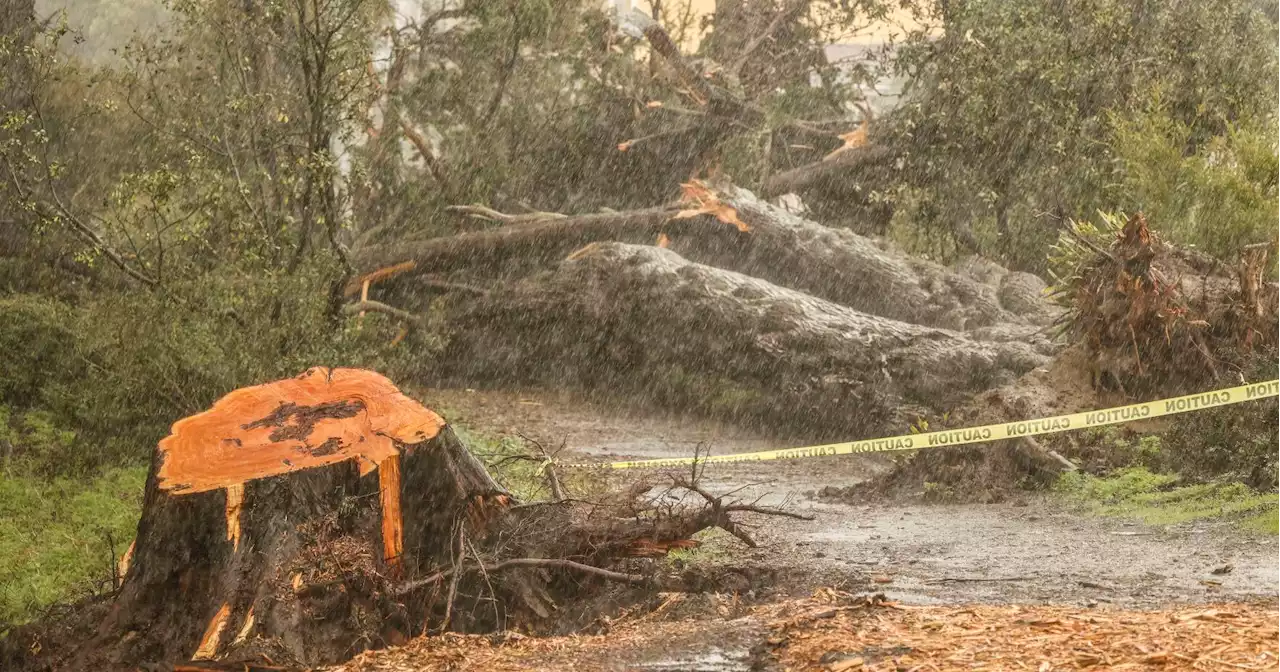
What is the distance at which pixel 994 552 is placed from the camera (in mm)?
6426

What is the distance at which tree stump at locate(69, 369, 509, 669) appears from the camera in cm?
451

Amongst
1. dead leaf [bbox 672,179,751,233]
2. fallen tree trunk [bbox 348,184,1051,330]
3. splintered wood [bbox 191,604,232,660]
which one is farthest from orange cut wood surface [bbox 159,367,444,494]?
dead leaf [bbox 672,179,751,233]

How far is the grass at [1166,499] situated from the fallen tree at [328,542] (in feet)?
10.9

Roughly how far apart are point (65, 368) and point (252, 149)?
2501mm

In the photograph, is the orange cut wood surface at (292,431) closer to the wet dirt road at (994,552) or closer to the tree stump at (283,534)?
the tree stump at (283,534)

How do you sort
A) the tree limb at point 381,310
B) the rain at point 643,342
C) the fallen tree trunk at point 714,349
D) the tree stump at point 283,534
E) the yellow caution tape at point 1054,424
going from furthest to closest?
1. the tree limb at point 381,310
2. the fallen tree trunk at point 714,349
3. the yellow caution tape at point 1054,424
4. the rain at point 643,342
5. the tree stump at point 283,534

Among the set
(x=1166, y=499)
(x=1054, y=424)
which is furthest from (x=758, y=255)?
(x=1166, y=499)

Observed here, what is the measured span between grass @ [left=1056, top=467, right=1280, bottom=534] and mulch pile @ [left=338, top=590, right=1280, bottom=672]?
2.77m

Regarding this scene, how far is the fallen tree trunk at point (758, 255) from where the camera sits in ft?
42.6

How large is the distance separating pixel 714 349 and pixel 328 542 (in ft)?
26.2

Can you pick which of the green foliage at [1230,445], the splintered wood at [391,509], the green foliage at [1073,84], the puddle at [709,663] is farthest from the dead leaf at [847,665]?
the green foliage at [1073,84]

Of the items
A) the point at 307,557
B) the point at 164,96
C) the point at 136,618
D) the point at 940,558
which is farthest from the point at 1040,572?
the point at 164,96

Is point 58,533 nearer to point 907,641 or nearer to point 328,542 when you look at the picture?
point 328,542

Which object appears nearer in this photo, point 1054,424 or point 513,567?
point 513,567
